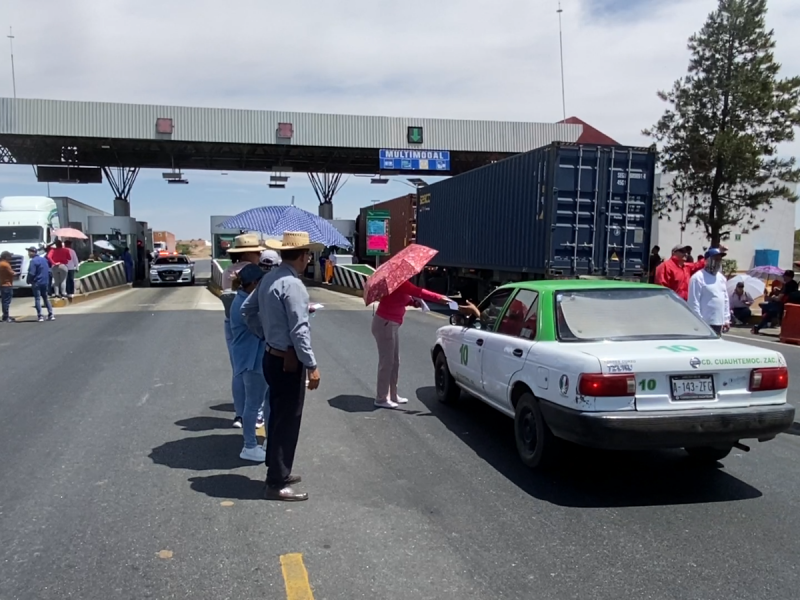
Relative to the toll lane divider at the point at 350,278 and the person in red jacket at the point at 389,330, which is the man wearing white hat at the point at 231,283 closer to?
the person in red jacket at the point at 389,330

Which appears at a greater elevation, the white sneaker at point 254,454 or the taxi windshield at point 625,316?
the taxi windshield at point 625,316

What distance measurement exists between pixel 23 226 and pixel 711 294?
25.5 metres

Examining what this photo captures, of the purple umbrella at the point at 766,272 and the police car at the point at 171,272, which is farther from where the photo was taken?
the police car at the point at 171,272

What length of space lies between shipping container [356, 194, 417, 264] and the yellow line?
24.5 m

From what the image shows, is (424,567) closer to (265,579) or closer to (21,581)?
(265,579)

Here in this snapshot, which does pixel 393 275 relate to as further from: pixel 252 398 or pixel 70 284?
pixel 70 284

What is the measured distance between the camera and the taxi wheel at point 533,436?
17.5 ft

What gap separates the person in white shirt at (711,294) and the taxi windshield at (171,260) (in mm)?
29451

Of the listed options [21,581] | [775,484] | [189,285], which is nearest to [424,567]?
[21,581]

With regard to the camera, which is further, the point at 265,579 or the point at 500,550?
the point at 500,550

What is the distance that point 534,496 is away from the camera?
16.5 feet

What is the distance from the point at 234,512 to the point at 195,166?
39717mm

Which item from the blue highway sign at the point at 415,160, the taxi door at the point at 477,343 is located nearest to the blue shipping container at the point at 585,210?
the taxi door at the point at 477,343

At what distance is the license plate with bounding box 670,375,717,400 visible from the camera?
16.3 ft
